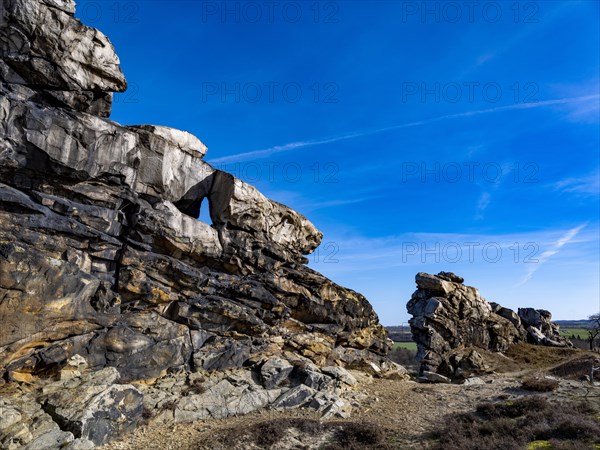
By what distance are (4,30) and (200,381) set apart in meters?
28.2

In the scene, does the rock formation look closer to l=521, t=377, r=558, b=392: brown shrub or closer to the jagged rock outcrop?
l=521, t=377, r=558, b=392: brown shrub

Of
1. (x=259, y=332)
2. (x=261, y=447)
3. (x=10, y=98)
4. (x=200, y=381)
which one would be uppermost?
(x=10, y=98)

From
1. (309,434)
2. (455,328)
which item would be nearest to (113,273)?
(309,434)

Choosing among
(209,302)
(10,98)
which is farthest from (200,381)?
(10,98)

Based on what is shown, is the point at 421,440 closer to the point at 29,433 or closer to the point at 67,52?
the point at 29,433

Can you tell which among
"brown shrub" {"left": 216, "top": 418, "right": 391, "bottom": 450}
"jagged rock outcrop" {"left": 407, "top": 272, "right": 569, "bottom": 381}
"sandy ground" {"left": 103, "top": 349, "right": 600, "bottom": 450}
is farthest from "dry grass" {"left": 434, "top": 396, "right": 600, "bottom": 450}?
"jagged rock outcrop" {"left": 407, "top": 272, "right": 569, "bottom": 381}

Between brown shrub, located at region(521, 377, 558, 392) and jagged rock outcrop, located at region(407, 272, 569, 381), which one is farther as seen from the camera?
jagged rock outcrop, located at region(407, 272, 569, 381)

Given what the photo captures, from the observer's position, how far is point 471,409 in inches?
1188

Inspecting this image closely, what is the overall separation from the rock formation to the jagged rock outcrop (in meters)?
23.0

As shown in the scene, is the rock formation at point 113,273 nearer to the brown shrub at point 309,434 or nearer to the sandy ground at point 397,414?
the sandy ground at point 397,414

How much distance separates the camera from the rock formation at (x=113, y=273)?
2314 centimetres

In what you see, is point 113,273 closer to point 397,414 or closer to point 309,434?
point 309,434

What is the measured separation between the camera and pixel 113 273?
2989 cm

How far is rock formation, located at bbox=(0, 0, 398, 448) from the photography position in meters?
23.1
